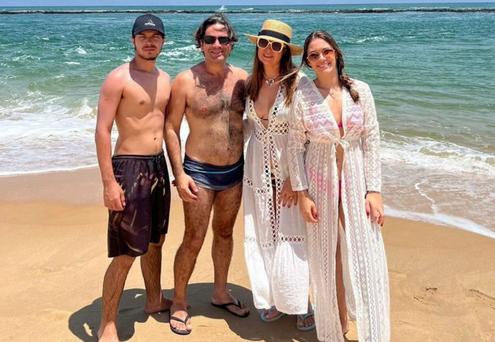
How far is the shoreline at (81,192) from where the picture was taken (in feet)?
18.1

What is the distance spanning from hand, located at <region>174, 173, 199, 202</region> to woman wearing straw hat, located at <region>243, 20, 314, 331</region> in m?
0.35

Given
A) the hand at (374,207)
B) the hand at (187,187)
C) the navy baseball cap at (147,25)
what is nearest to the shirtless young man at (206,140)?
the hand at (187,187)

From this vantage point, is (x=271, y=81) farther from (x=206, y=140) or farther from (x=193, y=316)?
(x=193, y=316)

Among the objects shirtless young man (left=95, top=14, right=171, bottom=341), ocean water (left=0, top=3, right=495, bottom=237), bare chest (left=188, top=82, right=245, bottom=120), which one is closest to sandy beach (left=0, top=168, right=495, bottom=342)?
shirtless young man (left=95, top=14, right=171, bottom=341)

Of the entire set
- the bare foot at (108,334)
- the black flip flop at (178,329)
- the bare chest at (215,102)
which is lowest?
the black flip flop at (178,329)

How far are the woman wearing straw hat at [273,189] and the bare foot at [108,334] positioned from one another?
3.08ft

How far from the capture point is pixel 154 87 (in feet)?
11.2

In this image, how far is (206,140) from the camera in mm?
3621

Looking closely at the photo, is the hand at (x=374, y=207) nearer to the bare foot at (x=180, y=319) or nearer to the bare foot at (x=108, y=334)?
the bare foot at (x=180, y=319)

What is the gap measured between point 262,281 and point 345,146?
109cm

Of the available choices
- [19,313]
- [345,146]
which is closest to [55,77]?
[19,313]

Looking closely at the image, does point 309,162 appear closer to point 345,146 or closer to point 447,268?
point 345,146

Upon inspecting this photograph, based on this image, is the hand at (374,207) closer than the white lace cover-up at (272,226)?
Yes

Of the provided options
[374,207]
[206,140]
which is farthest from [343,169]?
[206,140]
